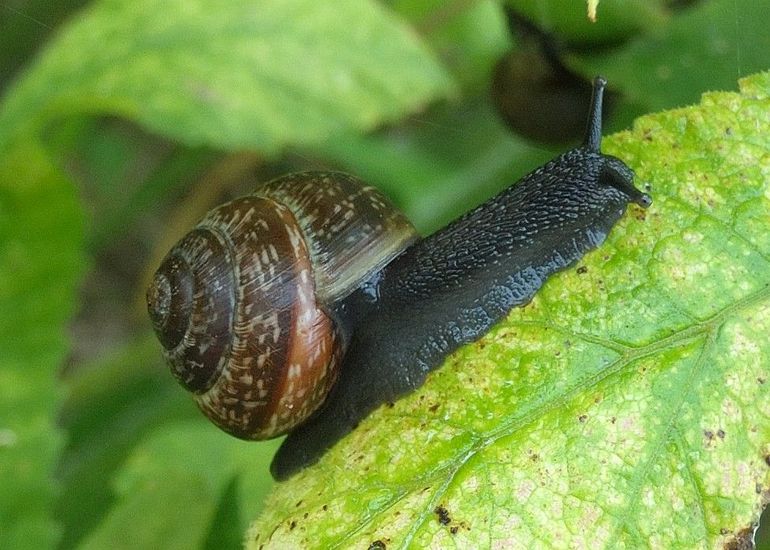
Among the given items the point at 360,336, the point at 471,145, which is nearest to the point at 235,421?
the point at 360,336

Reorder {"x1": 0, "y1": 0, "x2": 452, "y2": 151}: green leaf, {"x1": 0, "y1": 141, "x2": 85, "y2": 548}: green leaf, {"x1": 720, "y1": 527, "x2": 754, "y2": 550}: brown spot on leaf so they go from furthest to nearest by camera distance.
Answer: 1. {"x1": 0, "y1": 0, "x2": 452, "y2": 151}: green leaf
2. {"x1": 0, "y1": 141, "x2": 85, "y2": 548}: green leaf
3. {"x1": 720, "y1": 527, "x2": 754, "y2": 550}: brown spot on leaf

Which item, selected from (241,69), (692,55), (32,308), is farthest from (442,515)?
(241,69)

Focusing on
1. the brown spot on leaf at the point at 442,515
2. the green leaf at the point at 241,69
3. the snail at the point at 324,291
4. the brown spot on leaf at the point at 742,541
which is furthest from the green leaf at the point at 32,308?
the brown spot on leaf at the point at 742,541

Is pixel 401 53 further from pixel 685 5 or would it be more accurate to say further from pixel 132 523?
pixel 132 523

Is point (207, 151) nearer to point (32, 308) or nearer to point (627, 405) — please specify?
point (32, 308)

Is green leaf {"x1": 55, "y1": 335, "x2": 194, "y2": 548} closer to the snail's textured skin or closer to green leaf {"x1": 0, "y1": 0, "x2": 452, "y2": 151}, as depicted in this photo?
green leaf {"x1": 0, "y1": 0, "x2": 452, "y2": 151}

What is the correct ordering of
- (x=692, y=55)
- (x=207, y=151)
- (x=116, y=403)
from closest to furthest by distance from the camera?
(x=692, y=55) < (x=116, y=403) < (x=207, y=151)

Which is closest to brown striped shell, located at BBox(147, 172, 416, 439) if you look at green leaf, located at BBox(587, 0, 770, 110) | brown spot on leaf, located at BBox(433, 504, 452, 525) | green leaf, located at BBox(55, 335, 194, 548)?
brown spot on leaf, located at BBox(433, 504, 452, 525)
